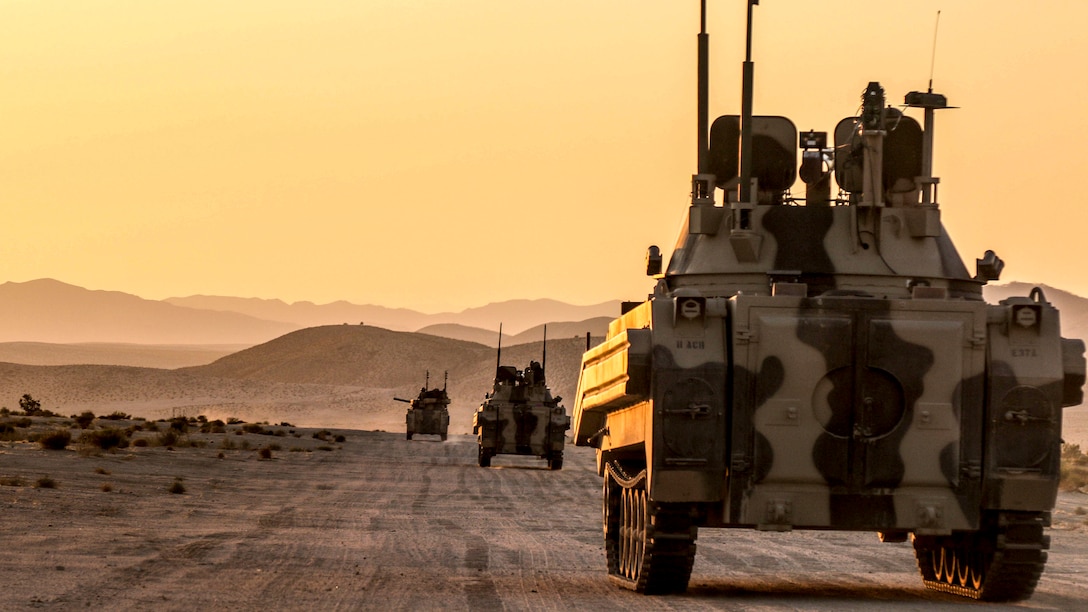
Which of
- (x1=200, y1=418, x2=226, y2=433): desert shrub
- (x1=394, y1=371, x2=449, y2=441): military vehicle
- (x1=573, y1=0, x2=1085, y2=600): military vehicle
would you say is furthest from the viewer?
(x1=200, y1=418, x2=226, y2=433): desert shrub

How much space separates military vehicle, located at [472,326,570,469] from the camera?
167 feet

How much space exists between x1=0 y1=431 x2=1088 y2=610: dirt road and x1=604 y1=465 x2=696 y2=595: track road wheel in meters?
0.23

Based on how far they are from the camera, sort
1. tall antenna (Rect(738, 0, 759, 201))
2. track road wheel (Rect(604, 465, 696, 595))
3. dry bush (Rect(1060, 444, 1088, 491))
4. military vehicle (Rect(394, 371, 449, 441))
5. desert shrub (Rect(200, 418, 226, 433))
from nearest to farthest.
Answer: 1. track road wheel (Rect(604, 465, 696, 595))
2. tall antenna (Rect(738, 0, 759, 201))
3. dry bush (Rect(1060, 444, 1088, 491))
4. military vehicle (Rect(394, 371, 449, 441))
5. desert shrub (Rect(200, 418, 226, 433))

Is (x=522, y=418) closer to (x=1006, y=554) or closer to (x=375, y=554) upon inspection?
(x=375, y=554)

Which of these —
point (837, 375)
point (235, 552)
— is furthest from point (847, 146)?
point (235, 552)

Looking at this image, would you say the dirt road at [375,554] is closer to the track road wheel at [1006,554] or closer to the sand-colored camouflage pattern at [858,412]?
the track road wheel at [1006,554]

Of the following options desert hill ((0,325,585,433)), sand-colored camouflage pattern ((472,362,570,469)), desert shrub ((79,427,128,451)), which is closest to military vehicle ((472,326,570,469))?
sand-colored camouflage pattern ((472,362,570,469))

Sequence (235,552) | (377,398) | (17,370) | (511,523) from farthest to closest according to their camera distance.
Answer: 1. (17,370)
2. (377,398)
3. (511,523)
4. (235,552)

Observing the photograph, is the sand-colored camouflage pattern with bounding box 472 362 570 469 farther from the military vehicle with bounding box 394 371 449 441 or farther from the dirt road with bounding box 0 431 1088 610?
the military vehicle with bounding box 394 371 449 441

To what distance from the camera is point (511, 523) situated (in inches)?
1062

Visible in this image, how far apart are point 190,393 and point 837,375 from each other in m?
151

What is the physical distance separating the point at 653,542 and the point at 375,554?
5869mm

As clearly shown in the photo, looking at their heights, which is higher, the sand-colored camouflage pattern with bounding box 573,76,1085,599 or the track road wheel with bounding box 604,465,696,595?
the sand-colored camouflage pattern with bounding box 573,76,1085,599

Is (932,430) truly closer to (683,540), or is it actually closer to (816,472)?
(816,472)
